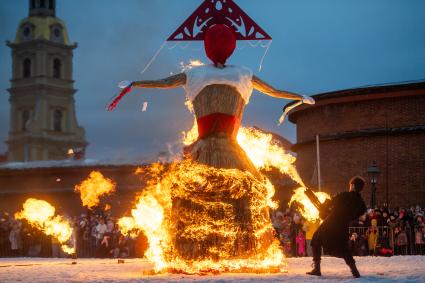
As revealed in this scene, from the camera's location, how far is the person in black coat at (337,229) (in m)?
12.8

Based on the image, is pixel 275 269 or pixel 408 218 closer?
pixel 275 269

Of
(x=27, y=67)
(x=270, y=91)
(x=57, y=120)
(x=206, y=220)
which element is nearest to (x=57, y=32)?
(x=27, y=67)

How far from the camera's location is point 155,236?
13766mm

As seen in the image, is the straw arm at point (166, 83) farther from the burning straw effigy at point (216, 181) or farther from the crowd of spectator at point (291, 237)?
the crowd of spectator at point (291, 237)

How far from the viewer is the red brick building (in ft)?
102

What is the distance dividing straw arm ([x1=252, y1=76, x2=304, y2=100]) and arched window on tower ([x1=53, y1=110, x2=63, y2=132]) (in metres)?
91.5

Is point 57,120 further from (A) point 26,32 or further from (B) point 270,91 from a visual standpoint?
(B) point 270,91

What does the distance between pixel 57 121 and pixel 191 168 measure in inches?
3668

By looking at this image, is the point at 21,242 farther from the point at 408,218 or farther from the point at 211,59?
the point at 211,59

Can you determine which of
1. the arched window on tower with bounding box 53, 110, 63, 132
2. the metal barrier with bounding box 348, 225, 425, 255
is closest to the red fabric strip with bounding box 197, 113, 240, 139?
the metal barrier with bounding box 348, 225, 425, 255

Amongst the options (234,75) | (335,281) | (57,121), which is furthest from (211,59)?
(57,121)

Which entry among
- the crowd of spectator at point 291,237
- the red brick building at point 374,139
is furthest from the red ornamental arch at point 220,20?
the red brick building at point 374,139

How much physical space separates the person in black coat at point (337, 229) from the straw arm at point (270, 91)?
7.03 feet

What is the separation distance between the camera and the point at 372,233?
883 inches
